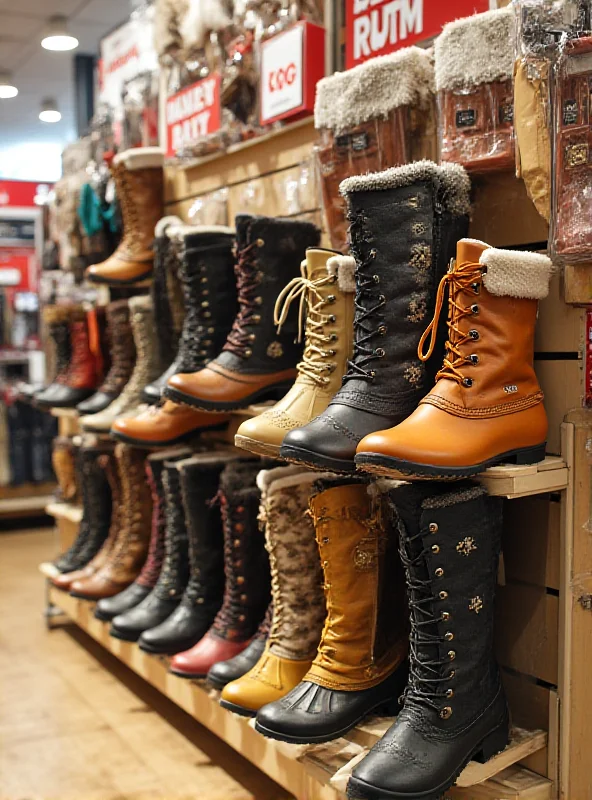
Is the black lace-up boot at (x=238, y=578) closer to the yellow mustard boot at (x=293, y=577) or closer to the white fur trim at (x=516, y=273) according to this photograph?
the yellow mustard boot at (x=293, y=577)

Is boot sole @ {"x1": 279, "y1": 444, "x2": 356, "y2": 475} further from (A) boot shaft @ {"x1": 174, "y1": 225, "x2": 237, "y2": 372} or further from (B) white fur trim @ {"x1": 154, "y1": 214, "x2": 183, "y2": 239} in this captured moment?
(B) white fur trim @ {"x1": 154, "y1": 214, "x2": 183, "y2": 239}

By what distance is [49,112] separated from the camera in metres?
8.25

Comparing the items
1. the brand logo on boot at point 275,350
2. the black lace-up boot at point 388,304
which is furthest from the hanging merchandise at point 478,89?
the brand logo on boot at point 275,350

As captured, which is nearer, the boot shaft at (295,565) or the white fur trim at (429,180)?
the white fur trim at (429,180)

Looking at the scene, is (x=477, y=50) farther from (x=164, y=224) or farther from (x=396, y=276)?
(x=164, y=224)

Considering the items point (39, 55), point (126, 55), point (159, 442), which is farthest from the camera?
point (39, 55)

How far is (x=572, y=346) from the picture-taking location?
177 centimetres

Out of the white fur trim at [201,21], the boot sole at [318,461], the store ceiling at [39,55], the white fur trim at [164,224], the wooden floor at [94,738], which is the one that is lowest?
the wooden floor at [94,738]

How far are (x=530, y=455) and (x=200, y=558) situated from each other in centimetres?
123

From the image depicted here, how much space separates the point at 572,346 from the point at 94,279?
1.92 metres

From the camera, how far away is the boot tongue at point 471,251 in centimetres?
157

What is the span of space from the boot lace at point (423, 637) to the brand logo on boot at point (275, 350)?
75 centimetres

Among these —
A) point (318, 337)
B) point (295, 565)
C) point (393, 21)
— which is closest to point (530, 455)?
point (318, 337)

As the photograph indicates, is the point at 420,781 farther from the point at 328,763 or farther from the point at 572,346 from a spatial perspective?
the point at 572,346
